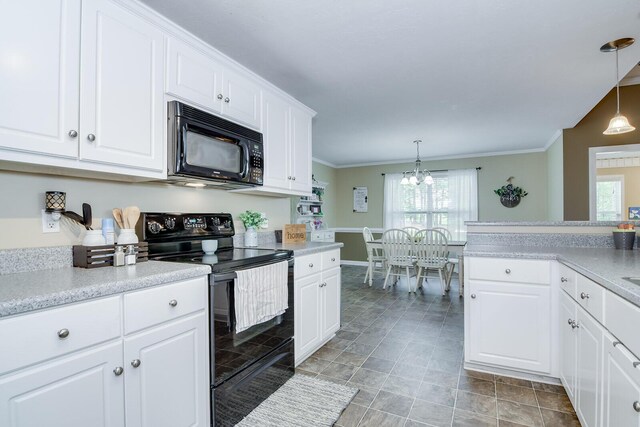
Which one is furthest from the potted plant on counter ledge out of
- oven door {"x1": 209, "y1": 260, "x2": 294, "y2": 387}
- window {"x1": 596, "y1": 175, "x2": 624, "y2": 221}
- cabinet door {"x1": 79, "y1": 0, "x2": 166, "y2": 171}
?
window {"x1": 596, "y1": 175, "x2": 624, "y2": 221}

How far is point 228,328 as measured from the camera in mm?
1648

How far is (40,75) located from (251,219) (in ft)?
5.26

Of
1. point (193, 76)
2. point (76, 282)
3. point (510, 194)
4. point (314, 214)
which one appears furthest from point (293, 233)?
point (510, 194)

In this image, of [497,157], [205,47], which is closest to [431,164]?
[497,157]

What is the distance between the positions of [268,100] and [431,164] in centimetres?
482

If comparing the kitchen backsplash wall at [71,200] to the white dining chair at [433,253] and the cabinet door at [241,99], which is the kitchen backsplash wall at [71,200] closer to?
the cabinet door at [241,99]

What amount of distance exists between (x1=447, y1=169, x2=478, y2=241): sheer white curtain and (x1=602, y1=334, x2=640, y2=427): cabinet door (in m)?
5.07

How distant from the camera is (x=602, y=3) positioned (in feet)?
5.79

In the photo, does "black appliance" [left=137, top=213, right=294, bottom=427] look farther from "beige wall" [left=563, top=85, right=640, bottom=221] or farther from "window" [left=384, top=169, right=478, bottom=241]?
"window" [left=384, top=169, right=478, bottom=241]

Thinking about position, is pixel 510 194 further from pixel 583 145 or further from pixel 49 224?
pixel 49 224

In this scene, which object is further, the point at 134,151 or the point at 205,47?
the point at 205,47

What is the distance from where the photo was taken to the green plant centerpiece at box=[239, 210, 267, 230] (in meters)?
2.64

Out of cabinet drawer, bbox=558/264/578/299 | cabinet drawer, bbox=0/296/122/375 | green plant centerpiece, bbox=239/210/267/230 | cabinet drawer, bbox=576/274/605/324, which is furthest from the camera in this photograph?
green plant centerpiece, bbox=239/210/267/230

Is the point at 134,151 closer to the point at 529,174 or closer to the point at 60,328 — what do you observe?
the point at 60,328
